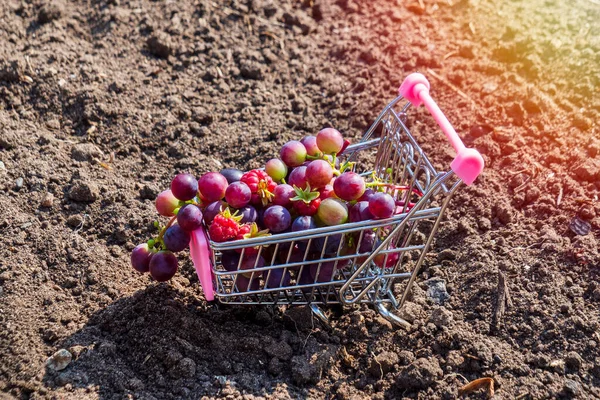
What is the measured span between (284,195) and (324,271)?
0.37m

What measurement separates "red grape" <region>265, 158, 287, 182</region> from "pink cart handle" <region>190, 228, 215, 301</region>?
1.31 feet

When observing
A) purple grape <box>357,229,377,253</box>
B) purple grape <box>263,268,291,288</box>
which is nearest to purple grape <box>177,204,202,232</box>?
purple grape <box>263,268,291,288</box>

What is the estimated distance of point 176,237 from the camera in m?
2.73

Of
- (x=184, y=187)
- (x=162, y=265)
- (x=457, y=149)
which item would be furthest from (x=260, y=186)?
(x=457, y=149)

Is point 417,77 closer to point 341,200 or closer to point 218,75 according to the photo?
point 341,200

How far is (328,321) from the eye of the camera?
3.03m

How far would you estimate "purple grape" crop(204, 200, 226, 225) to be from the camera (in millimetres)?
2711

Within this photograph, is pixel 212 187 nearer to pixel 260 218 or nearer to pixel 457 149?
pixel 260 218

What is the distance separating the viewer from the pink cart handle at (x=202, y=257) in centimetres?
265

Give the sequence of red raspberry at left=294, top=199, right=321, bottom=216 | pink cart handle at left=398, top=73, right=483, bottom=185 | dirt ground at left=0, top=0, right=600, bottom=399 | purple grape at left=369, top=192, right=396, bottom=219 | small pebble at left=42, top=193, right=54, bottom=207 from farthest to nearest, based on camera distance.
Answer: small pebble at left=42, top=193, right=54, bottom=207 < dirt ground at left=0, top=0, right=600, bottom=399 < red raspberry at left=294, top=199, right=321, bottom=216 < purple grape at left=369, top=192, right=396, bottom=219 < pink cart handle at left=398, top=73, right=483, bottom=185

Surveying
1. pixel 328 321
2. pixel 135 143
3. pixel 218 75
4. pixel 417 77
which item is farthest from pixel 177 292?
pixel 218 75

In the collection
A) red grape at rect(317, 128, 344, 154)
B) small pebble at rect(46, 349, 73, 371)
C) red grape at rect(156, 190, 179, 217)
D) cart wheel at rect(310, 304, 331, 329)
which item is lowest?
small pebble at rect(46, 349, 73, 371)

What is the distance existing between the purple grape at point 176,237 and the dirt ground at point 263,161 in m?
0.37

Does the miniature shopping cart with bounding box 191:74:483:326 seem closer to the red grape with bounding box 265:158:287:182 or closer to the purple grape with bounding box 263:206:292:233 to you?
the purple grape with bounding box 263:206:292:233
